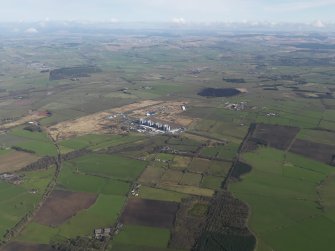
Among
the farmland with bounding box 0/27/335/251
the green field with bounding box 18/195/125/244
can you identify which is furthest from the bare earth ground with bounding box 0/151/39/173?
the green field with bounding box 18/195/125/244

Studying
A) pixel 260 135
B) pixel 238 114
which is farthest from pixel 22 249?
pixel 238 114

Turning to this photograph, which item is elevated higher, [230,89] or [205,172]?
[205,172]

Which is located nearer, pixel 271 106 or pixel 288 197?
pixel 288 197

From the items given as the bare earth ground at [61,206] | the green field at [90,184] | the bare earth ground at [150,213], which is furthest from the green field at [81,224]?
the green field at [90,184]

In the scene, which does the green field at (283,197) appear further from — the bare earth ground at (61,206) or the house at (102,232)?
the bare earth ground at (61,206)

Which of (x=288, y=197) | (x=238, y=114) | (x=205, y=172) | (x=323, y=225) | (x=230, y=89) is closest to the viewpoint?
(x=323, y=225)

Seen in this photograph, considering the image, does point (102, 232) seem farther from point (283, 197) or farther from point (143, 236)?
point (283, 197)

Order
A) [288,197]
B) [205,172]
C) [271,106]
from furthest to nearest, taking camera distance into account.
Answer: [271,106], [205,172], [288,197]

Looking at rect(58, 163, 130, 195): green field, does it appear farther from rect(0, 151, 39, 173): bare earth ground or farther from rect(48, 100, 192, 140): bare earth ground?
rect(48, 100, 192, 140): bare earth ground

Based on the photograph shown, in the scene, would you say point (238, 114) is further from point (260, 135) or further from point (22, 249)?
point (22, 249)
